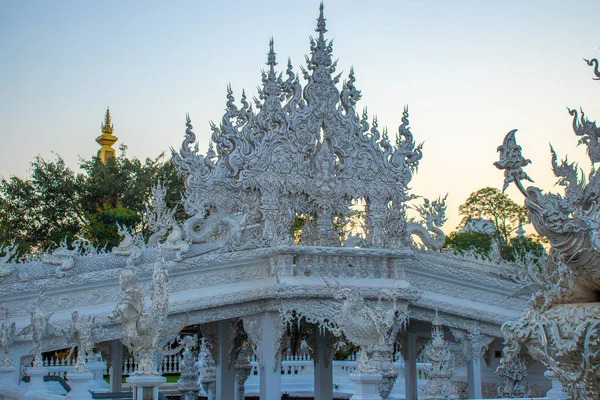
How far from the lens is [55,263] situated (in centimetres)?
1218

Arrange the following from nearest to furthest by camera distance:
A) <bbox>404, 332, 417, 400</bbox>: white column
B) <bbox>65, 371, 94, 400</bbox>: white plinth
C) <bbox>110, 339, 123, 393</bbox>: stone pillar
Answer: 1. <bbox>65, 371, 94, 400</bbox>: white plinth
2. <bbox>110, 339, 123, 393</bbox>: stone pillar
3. <bbox>404, 332, 417, 400</bbox>: white column

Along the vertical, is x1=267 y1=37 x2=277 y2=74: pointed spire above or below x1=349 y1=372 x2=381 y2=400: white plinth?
above

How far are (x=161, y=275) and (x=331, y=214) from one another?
5317mm

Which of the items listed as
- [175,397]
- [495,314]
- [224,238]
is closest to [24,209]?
[175,397]

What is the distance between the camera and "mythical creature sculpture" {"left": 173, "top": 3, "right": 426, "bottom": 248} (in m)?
14.0

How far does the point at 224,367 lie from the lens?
15195 millimetres

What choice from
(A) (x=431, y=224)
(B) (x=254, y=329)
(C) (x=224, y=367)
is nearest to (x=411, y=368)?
(A) (x=431, y=224)

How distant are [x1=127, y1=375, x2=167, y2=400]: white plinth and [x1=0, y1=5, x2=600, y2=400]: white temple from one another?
259 centimetres

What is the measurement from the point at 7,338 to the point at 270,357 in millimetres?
4201

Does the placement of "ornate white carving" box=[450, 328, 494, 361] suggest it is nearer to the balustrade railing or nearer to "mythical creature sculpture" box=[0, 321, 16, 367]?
the balustrade railing

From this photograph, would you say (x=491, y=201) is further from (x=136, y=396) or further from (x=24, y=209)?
(x=136, y=396)

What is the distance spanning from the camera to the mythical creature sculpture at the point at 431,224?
49.1ft

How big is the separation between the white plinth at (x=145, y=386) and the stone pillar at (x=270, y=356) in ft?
13.0

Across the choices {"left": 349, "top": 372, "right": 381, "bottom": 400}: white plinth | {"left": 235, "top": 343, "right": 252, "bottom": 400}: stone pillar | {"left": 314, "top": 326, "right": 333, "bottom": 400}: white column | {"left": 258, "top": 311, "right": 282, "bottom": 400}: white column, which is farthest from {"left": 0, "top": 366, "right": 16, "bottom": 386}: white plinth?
{"left": 314, "top": 326, "right": 333, "bottom": 400}: white column
